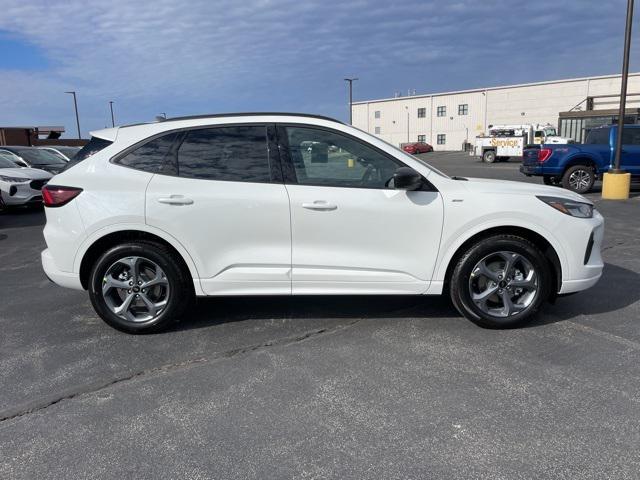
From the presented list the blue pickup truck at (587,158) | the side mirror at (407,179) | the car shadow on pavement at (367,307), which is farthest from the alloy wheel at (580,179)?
the side mirror at (407,179)

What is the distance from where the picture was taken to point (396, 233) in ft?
12.6

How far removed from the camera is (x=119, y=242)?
13.0 feet

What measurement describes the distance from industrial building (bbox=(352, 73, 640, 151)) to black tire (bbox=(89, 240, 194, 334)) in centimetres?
3879

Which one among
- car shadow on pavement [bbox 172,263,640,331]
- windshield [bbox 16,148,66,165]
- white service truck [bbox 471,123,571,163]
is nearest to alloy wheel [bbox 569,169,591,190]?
car shadow on pavement [bbox 172,263,640,331]

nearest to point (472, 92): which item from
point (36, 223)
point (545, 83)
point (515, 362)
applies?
point (545, 83)

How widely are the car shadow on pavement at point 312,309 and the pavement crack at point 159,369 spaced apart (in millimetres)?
333

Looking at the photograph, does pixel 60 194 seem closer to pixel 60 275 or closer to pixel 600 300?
pixel 60 275

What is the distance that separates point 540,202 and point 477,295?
0.90 m

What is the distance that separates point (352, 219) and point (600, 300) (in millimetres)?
2736

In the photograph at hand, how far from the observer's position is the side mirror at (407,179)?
3.67 metres

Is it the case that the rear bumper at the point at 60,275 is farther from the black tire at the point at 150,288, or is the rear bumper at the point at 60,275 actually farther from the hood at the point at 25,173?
the hood at the point at 25,173

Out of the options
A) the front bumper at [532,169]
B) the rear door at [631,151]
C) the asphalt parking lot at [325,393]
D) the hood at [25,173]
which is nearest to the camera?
the asphalt parking lot at [325,393]

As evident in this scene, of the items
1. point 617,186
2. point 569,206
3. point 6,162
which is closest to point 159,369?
point 569,206

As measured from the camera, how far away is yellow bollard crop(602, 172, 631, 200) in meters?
12.0
